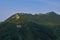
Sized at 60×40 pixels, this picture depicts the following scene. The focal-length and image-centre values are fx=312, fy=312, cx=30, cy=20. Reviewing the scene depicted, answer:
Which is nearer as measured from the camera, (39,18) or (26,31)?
(26,31)

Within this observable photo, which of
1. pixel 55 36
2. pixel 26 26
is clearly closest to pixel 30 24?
pixel 26 26

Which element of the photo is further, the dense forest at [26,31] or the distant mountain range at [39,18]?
the distant mountain range at [39,18]

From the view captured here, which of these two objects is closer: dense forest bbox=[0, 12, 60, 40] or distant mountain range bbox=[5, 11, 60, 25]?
dense forest bbox=[0, 12, 60, 40]

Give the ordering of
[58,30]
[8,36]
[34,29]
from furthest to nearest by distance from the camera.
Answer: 1. [58,30]
2. [34,29]
3. [8,36]

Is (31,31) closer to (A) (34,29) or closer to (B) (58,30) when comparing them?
(A) (34,29)

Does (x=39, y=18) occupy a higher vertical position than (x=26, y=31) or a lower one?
lower

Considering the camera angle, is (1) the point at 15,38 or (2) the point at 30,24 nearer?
(1) the point at 15,38

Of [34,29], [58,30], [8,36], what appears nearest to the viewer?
[8,36]
